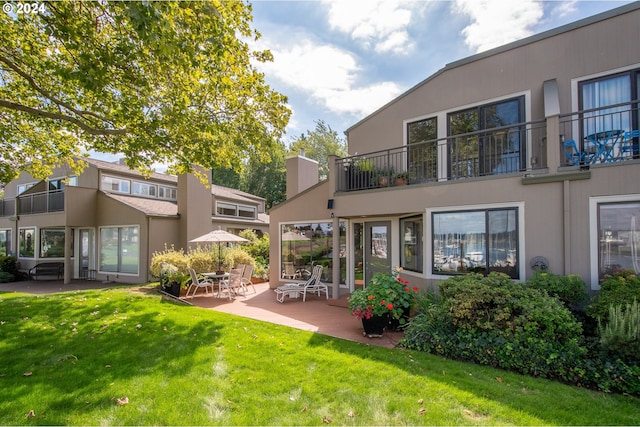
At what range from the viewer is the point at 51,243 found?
63.1ft

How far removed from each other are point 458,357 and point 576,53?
316 inches

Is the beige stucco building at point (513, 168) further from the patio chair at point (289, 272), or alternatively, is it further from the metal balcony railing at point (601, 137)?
the patio chair at point (289, 272)

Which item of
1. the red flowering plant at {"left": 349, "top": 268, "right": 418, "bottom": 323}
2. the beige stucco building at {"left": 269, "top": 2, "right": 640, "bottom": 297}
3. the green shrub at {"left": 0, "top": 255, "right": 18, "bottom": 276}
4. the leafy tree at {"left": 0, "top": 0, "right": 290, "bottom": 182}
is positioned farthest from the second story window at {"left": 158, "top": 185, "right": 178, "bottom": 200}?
the red flowering plant at {"left": 349, "top": 268, "right": 418, "bottom": 323}

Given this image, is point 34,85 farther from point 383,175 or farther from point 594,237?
point 594,237

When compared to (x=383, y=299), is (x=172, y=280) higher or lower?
lower

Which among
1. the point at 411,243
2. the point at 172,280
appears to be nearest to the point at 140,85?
the point at 172,280

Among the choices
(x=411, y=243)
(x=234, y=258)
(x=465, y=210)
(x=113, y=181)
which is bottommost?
(x=234, y=258)

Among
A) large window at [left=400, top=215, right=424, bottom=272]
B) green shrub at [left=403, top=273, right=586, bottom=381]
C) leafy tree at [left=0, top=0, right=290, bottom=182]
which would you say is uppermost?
leafy tree at [left=0, top=0, right=290, bottom=182]

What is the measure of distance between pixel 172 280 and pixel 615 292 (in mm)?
12662

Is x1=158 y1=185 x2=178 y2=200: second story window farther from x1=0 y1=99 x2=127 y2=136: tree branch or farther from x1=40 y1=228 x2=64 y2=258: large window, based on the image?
x1=0 y1=99 x2=127 y2=136: tree branch

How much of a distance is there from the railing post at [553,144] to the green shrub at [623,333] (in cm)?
297

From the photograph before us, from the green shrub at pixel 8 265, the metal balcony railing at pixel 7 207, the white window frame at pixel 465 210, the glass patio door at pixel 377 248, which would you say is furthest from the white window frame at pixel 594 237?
the metal balcony railing at pixel 7 207

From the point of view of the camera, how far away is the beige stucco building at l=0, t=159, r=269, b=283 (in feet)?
52.8

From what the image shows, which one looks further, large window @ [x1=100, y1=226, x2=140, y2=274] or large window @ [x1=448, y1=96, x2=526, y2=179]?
large window @ [x1=100, y1=226, x2=140, y2=274]
